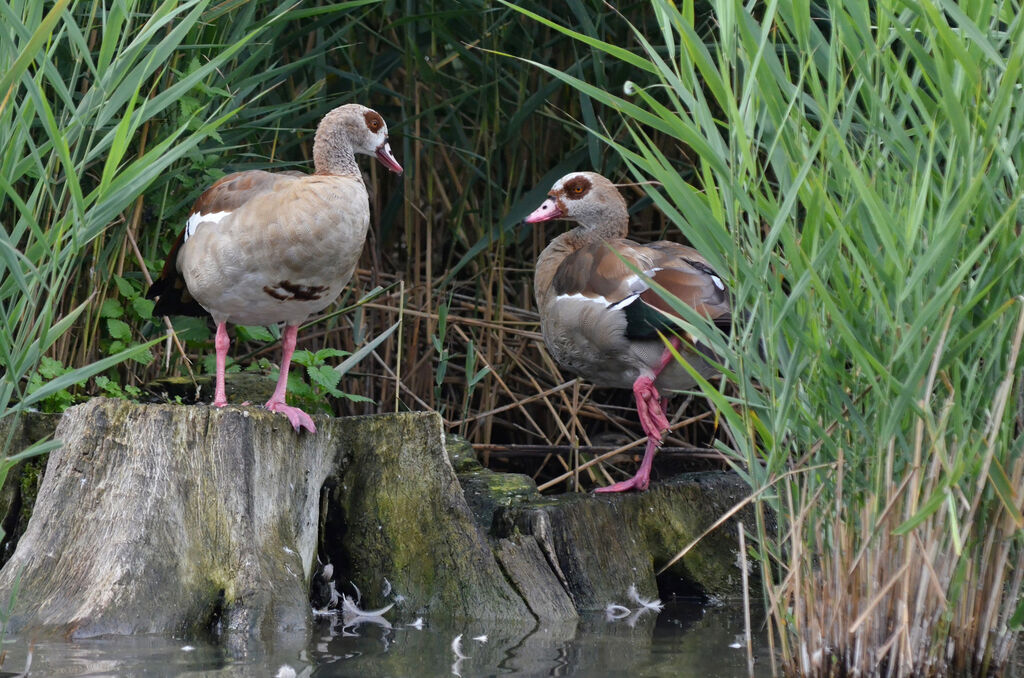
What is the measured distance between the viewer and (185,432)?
11.7ft

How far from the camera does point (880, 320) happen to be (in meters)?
2.28

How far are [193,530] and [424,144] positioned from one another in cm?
249

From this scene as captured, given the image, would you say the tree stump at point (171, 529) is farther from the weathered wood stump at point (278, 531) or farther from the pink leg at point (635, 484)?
the pink leg at point (635, 484)

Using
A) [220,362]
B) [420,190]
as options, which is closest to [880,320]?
[220,362]

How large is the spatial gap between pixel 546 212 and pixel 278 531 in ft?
6.59

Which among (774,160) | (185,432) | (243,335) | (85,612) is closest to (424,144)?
(243,335)

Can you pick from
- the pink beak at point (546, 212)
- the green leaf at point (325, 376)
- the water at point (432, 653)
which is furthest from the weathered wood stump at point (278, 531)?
the pink beak at point (546, 212)

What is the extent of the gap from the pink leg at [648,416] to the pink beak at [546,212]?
0.82 meters

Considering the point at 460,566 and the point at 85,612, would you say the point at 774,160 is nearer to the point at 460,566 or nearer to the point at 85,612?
the point at 460,566

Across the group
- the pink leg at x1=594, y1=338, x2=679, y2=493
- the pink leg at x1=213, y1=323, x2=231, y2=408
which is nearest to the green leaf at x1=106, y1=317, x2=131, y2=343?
the pink leg at x1=213, y1=323, x2=231, y2=408

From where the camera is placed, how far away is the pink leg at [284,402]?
3787 mm

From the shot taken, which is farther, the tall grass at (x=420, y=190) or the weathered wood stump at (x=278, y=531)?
the tall grass at (x=420, y=190)

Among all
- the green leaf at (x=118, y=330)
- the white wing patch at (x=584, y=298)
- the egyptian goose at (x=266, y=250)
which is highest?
the egyptian goose at (x=266, y=250)

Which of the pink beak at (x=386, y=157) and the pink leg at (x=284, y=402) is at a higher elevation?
the pink beak at (x=386, y=157)
